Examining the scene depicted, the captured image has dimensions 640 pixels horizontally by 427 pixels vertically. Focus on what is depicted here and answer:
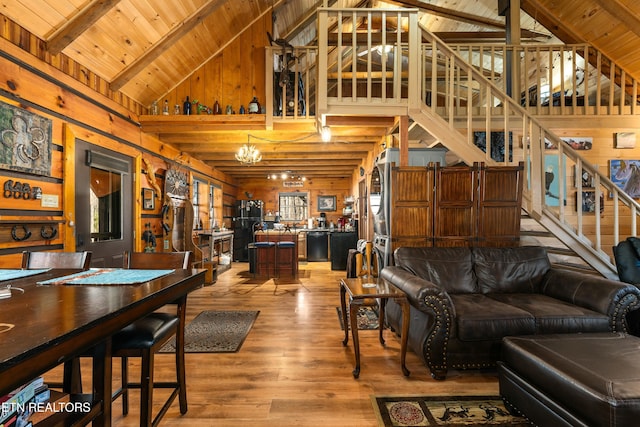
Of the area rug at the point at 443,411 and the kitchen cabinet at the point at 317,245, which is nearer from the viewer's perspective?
the area rug at the point at 443,411

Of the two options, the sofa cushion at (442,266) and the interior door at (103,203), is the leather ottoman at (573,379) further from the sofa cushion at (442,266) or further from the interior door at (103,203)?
the interior door at (103,203)

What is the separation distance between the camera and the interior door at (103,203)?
10.8 ft

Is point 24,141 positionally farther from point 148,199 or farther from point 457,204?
point 457,204

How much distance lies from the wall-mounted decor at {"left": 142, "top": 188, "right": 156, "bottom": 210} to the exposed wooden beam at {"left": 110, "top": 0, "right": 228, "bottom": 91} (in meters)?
1.49

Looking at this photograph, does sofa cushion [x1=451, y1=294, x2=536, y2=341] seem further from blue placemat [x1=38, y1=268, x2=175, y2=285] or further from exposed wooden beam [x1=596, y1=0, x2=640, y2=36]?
exposed wooden beam [x1=596, y1=0, x2=640, y2=36]

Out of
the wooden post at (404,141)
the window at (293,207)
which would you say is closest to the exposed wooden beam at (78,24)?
the wooden post at (404,141)

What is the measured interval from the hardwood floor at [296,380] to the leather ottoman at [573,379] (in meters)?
0.49

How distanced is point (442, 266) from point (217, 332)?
2316 mm

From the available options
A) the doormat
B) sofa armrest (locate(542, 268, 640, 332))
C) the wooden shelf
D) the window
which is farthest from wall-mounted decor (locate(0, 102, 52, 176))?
the window

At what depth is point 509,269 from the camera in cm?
298

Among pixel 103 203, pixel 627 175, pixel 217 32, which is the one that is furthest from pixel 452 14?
pixel 103 203

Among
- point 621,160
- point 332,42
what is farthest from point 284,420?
point 332,42

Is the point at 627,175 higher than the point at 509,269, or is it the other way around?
the point at 627,175

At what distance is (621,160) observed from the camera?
4.57 m
